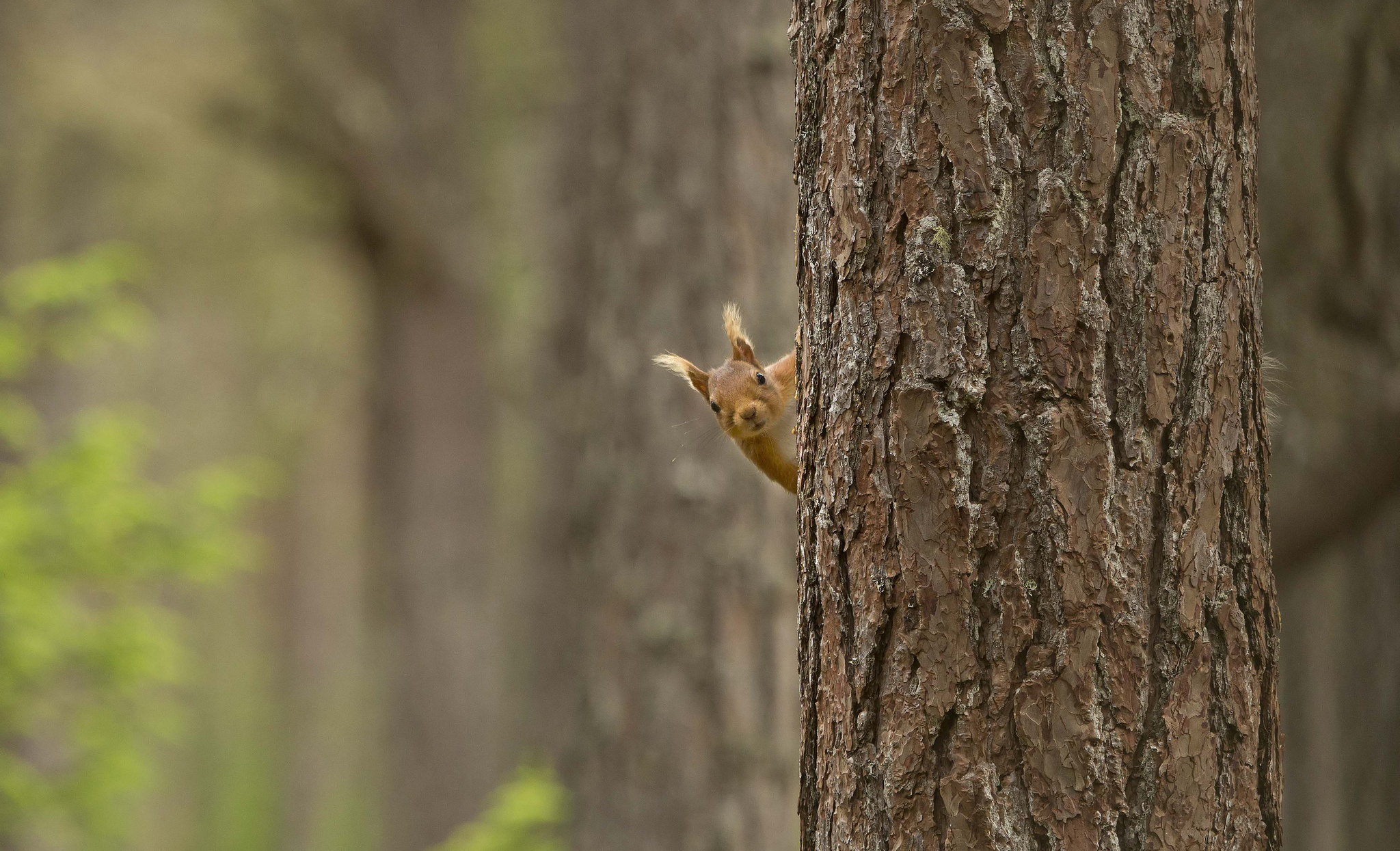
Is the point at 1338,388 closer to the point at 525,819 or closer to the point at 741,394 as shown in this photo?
the point at 741,394

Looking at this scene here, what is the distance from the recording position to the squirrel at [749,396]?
2.88 m

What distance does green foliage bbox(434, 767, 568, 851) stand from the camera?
176 inches

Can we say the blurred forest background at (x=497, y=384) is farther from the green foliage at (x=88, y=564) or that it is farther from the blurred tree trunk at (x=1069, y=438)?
the blurred tree trunk at (x=1069, y=438)

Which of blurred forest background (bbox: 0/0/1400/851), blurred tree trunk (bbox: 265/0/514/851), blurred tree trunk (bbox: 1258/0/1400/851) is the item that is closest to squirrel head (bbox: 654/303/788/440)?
blurred tree trunk (bbox: 1258/0/1400/851)

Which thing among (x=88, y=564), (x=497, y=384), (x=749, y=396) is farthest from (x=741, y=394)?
(x=497, y=384)

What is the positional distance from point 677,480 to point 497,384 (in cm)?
527

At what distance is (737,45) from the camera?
5.27m

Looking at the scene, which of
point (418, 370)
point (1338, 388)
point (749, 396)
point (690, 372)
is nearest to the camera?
point (749, 396)

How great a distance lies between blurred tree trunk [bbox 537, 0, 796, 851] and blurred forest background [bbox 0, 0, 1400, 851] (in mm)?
17

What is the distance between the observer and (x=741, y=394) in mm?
2879

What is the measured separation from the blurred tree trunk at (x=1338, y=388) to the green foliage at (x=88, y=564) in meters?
4.07

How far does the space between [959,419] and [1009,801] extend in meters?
0.53

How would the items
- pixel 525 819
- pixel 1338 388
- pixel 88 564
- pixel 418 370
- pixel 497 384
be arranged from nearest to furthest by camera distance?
pixel 1338 388
pixel 525 819
pixel 88 564
pixel 418 370
pixel 497 384

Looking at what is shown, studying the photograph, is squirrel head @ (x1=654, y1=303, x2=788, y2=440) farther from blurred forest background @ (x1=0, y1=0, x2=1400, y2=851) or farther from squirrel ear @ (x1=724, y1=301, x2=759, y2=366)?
blurred forest background @ (x1=0, y1=0, x2=1400, y2=851)
